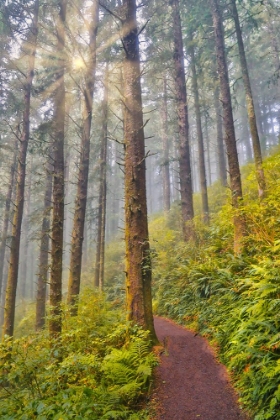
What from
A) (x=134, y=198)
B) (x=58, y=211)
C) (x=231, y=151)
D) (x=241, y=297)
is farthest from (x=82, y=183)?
(x=241, y=297)

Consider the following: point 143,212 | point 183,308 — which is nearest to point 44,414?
point 143,212

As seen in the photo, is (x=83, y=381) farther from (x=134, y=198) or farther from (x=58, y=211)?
(x=58, y=211)

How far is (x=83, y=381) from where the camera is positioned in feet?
17.1

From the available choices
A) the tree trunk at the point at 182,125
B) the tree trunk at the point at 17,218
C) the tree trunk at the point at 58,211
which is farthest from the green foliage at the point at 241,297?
the tree trunk at the point at 17,218

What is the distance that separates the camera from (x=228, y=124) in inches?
412

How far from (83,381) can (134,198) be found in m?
4.03

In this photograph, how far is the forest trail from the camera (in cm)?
425

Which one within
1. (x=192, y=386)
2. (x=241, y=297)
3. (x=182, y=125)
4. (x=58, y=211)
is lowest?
(x=192, y=386)

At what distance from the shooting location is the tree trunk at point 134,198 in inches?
252

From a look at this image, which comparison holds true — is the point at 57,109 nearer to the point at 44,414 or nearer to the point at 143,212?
the point at 143,212

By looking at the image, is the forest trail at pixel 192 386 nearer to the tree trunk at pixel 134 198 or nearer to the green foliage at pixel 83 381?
the green foliage at pixel 83 381

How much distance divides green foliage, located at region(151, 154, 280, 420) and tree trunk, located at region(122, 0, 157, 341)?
62 centimetres

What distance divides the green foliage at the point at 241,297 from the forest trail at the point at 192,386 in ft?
0.82

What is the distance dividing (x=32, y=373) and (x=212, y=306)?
4.51 m
